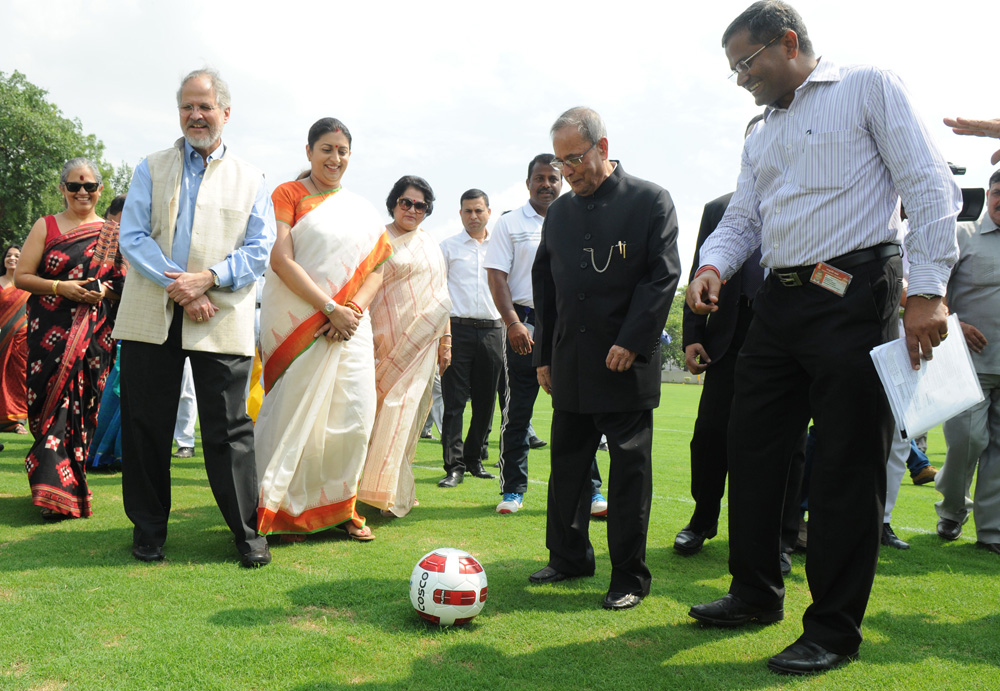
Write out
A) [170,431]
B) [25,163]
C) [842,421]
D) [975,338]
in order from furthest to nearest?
[25,163], [975,338], [170,431], [842,421]

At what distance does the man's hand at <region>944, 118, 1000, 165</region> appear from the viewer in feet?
10.9

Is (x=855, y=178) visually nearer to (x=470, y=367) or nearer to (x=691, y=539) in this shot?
(x=691, y=539)

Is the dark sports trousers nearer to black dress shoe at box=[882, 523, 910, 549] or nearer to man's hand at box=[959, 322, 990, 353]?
black dress shoe at box=[882, 523, 910, 549]

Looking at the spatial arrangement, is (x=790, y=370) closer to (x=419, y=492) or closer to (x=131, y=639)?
(x=131, y=639)

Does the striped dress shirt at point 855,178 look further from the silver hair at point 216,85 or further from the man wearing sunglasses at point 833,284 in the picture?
the silver hair at point 216,85

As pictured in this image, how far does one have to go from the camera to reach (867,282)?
8.85 ft

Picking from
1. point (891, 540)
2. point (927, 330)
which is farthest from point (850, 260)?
point (891, 540)

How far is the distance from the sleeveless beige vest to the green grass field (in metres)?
1.15

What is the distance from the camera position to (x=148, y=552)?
151 inches

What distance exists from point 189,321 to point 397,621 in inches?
74.6

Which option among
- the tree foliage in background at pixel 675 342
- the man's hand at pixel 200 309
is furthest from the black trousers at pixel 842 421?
the tree foliage in background at pixel 675 342

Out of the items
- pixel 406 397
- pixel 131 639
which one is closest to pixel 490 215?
pixel 406 397

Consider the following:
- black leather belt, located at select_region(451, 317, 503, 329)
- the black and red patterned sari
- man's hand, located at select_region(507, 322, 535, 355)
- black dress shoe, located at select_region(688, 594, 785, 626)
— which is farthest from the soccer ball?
black leather belt, located at select_region(451, 317, 503, 329)

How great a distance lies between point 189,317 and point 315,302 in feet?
2.40
